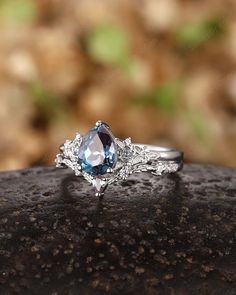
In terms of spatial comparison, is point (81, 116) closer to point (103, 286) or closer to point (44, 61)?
point (44, 61)

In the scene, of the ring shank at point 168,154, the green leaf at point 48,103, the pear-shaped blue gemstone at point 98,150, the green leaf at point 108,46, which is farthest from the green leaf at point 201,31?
the pear-shaped blue gemstone at point 98,150

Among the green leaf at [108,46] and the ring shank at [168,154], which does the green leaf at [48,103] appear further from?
the ring shank at [168,154]

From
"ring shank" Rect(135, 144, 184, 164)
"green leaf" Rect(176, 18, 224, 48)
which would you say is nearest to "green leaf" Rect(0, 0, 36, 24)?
"green leaf" Rect(176, 18, 224, 48)

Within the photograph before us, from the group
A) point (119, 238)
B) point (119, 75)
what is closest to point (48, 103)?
point (119, 75)

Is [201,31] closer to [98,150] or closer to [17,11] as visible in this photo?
[17,11]

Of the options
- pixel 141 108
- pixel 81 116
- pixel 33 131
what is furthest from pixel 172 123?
pixel 33 131
